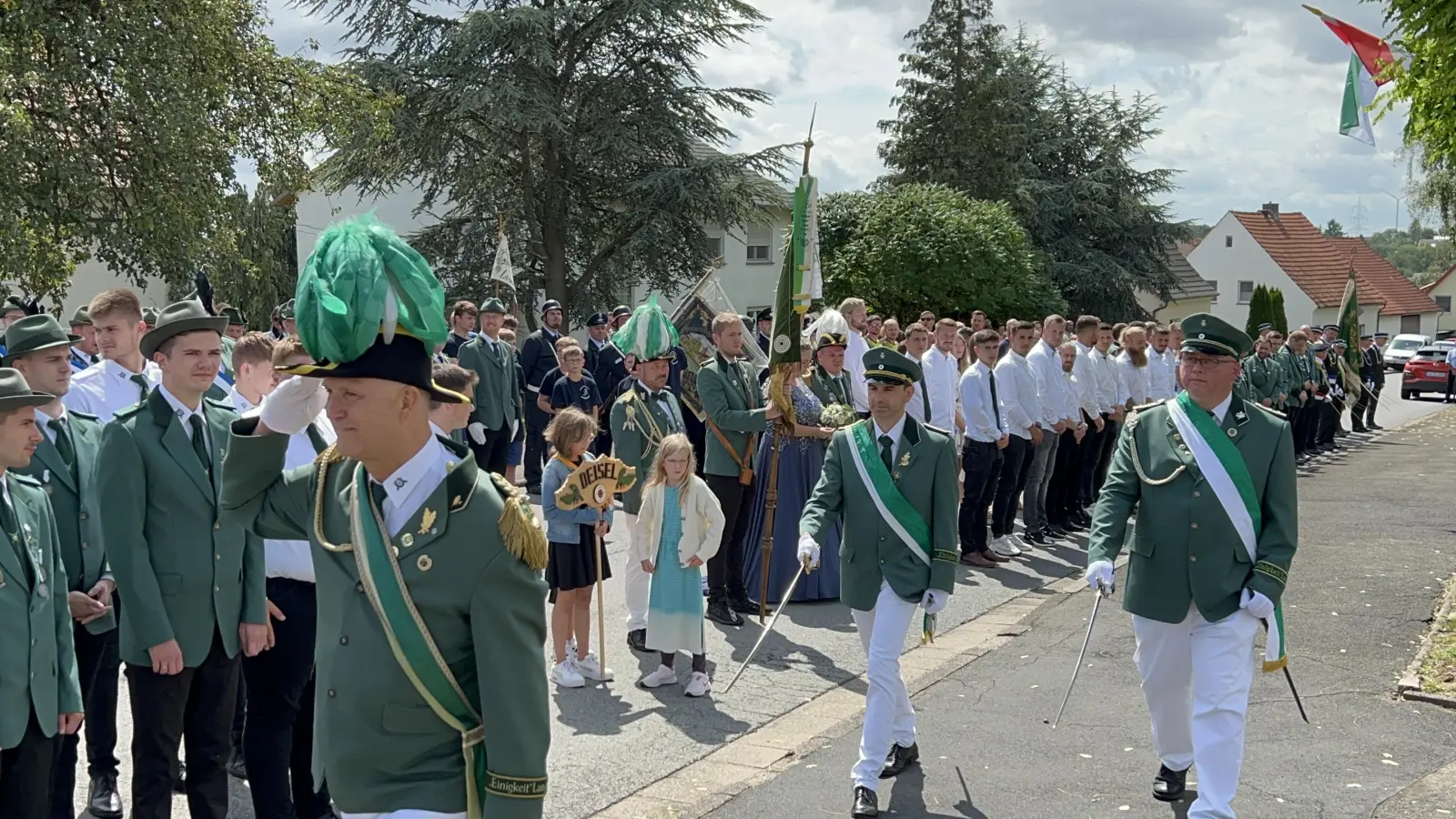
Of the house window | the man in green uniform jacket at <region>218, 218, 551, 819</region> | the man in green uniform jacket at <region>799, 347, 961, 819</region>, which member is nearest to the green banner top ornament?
the man in green uniform jacket at <region>218, 218, 551, 819</region>

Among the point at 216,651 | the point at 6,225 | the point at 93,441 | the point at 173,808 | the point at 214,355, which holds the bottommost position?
the point at 173,808

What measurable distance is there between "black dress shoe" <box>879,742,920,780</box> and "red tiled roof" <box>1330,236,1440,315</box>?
76418 mm

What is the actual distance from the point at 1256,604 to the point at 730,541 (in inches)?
184

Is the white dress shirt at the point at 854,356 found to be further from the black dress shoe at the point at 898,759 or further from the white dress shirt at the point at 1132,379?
the black dress shoe at the point at 898,759

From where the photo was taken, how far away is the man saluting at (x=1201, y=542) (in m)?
5.75

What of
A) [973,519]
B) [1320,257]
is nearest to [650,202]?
[973,519]

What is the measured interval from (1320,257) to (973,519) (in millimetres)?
66643

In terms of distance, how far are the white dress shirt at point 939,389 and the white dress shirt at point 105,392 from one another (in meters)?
7.68

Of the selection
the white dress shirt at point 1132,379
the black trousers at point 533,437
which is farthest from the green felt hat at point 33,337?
the white dress shirt at point 1132,379

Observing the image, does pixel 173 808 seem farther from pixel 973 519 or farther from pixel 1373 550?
pixel 1373 550

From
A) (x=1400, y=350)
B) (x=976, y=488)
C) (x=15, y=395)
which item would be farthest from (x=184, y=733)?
(x=1400, y=350)

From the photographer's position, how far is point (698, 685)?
775 cm

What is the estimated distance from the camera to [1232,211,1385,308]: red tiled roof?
68.0 metres

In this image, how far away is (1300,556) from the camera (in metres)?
12.9
